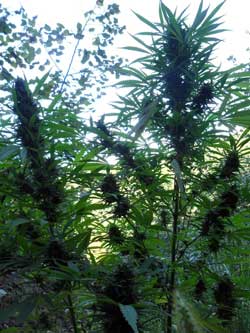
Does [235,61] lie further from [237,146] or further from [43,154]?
[43,154]

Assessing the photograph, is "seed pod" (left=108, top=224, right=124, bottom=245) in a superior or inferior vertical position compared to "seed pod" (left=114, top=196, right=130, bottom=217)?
inferior

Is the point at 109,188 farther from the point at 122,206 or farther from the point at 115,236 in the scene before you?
the point at 115,236

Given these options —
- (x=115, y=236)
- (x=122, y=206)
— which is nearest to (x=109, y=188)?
(x=122, y=206)

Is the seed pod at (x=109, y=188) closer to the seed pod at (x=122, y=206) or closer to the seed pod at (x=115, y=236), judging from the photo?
the seed pod at (x=122, y=206)

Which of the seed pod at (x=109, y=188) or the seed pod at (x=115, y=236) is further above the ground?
the seed pod at (x=109, y=188)

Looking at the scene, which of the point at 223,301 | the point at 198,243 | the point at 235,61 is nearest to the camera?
the point at 223,301

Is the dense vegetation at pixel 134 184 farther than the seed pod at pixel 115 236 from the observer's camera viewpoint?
No

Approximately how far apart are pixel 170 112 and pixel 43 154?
1.16ft

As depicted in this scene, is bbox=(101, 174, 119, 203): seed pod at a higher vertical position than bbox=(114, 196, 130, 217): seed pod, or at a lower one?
higher

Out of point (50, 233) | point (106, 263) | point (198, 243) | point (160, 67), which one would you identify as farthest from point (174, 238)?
point (160, 67)

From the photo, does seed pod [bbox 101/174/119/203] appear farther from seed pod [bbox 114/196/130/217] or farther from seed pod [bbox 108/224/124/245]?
seed pod [bbox 108/224/124/245]

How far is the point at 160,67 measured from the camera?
1.00 m

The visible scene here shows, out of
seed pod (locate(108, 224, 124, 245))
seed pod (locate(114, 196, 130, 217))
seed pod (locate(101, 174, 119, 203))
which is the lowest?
seed pod (locate(108, 224, 124, 245))

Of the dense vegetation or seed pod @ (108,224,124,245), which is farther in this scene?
seed pod @ (108,224,124,245)
